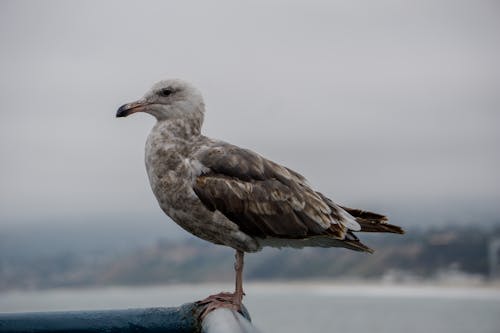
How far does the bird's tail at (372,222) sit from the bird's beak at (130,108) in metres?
2.01

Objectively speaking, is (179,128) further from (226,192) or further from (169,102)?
(226,192)

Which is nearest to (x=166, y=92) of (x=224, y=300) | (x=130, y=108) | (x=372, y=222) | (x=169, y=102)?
(x=169, y=102)

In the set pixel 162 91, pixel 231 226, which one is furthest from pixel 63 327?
pixel 162 91

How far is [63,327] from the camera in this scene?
14.5ft

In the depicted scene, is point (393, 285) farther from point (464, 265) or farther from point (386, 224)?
point (386, 224)

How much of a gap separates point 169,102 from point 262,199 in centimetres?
115

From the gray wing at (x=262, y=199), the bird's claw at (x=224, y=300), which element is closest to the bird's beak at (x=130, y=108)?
the gray wing at (x=262, y=199)

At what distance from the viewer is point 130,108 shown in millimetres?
7512

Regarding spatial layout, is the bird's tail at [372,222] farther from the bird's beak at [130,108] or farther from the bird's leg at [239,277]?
the bird's beak at [130,108]

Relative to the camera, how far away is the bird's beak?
7.46m

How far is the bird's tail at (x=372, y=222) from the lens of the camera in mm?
7445

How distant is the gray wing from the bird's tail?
144 mm

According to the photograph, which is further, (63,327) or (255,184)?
(255,184)

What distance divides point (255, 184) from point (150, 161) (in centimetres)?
92
